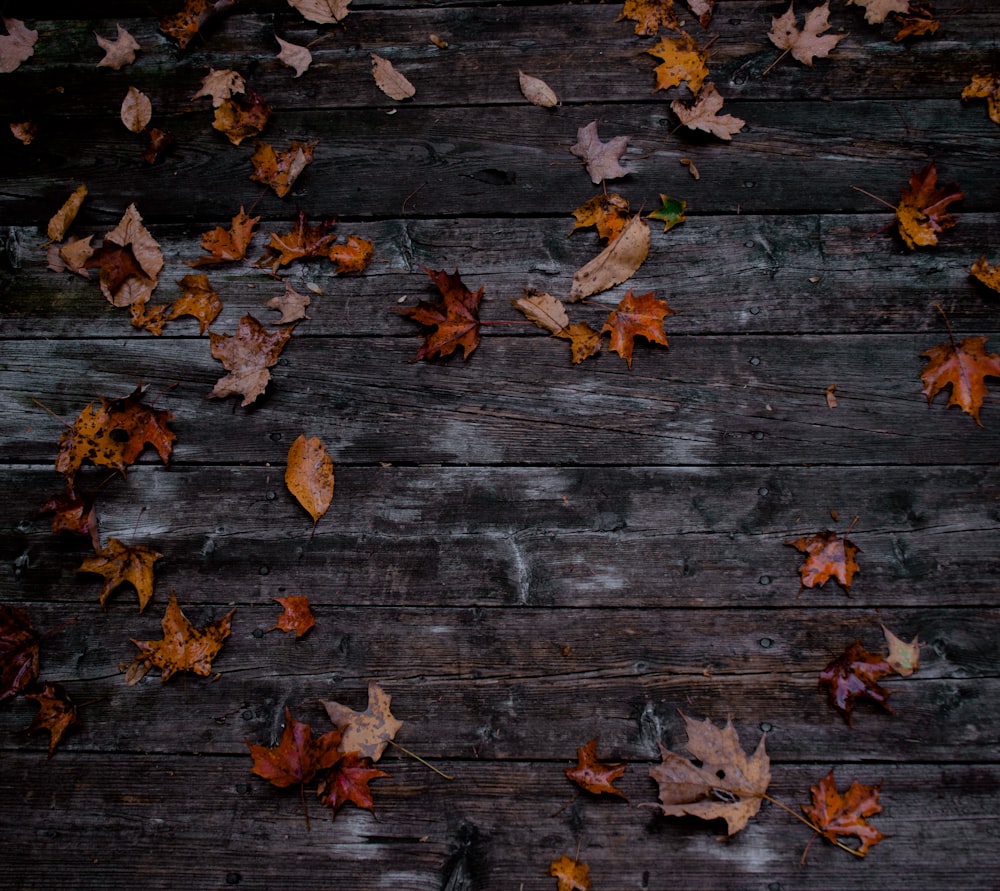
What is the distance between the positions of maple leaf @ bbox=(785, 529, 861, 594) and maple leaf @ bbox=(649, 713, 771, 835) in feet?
1.35

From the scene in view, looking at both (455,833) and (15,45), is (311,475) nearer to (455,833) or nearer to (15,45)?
(455,833)

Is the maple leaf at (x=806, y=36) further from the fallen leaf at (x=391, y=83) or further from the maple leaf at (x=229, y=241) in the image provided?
the maple leaf at (x=229, y=241)

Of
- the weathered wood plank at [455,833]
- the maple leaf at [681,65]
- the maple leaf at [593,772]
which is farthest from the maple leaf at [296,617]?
the maple leaf at [681,65]

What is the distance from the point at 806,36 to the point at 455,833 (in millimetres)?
2412

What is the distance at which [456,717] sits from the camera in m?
1.65

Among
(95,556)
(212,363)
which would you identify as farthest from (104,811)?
(212,363)

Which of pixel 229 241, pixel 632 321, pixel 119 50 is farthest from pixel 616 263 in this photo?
pixel 119 50

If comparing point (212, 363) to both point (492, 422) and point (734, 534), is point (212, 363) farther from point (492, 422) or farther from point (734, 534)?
point (734, 534)

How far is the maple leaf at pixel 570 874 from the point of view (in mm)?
1503

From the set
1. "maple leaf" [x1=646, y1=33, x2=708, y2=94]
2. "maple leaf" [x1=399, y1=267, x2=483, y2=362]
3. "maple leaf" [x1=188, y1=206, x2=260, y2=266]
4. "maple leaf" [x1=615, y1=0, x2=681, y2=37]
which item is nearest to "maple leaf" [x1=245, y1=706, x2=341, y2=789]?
"maple leaf" [x1=399, y1=267, x2=483, y2=362]

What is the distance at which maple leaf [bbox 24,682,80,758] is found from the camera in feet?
5.46

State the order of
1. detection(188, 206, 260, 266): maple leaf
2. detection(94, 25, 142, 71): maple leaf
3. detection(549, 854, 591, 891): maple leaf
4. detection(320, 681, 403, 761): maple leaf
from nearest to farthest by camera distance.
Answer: detection(549, 854, 591, 891): maple leaf < detection(320, 681, 403, 761): maple leaf < detection(188, 206, 260, 266): maple leaf < detection(94, 25, 142, 71): maple leaf

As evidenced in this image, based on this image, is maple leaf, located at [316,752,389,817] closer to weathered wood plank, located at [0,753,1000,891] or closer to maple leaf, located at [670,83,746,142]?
weathered wood plank, located at [0,753,1000,891]

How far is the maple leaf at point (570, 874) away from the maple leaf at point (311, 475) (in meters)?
0.97
